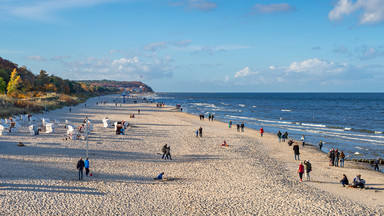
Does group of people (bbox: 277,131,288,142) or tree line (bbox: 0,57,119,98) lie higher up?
tree line (bbox: 0,57,119,98)

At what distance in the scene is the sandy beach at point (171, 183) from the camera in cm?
984

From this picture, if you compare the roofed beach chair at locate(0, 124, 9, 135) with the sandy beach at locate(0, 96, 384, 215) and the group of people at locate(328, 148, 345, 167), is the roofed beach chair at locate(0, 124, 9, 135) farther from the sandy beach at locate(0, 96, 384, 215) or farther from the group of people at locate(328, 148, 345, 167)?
the group of people at locate(328, 148, 345, 167)

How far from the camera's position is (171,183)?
12375 millimetres

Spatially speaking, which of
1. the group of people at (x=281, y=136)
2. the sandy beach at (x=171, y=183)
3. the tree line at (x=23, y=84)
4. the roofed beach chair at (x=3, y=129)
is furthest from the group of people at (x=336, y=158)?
the tree line at (x=23, y=84)

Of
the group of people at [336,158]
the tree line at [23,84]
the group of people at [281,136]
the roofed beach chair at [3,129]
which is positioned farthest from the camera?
the tree line at [23,84]

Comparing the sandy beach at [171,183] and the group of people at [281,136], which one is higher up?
the group of people at [281,136]

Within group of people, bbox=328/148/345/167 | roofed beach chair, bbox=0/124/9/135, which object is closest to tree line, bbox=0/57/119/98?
roofed beach chair, bbox=0/124/9/135

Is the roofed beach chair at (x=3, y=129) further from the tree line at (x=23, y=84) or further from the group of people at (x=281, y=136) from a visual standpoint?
the tree line at (x=23, y=84)

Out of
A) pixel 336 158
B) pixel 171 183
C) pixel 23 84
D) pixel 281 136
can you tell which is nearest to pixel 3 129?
pixel 171 183

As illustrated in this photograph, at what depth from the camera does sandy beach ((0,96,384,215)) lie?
32.3ft

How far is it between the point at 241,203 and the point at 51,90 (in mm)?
81507

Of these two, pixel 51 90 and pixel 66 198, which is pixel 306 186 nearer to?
pixel 66 198

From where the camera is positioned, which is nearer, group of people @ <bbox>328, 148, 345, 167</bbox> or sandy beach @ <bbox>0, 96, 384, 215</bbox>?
sandy beach @ <bbox>0, 96, 384, 215</bbox>

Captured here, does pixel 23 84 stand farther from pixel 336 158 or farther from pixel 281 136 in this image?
pixel 336 158
